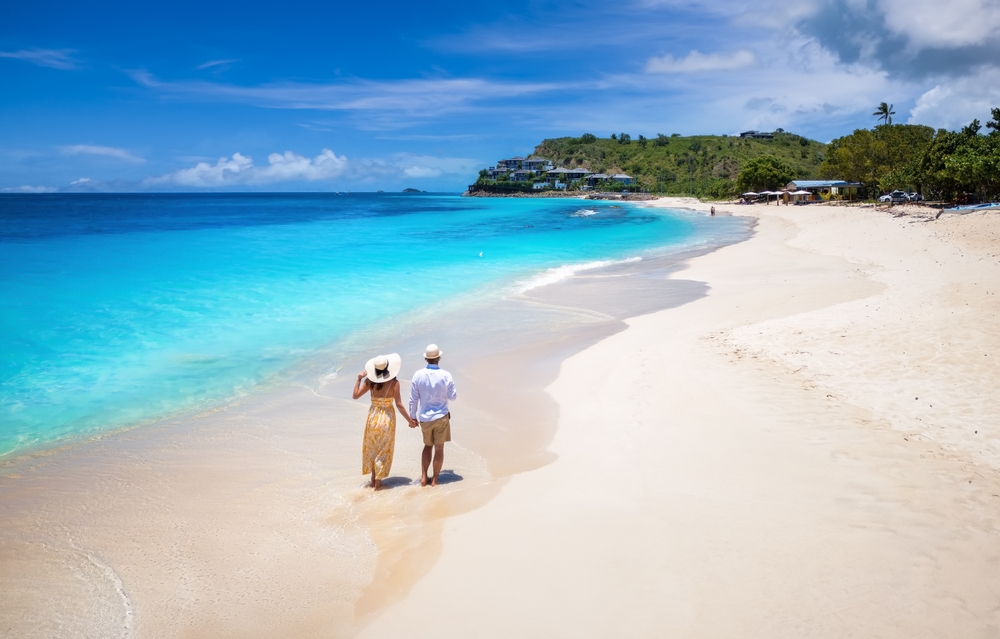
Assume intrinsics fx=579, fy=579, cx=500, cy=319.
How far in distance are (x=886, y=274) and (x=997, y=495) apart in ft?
47.5

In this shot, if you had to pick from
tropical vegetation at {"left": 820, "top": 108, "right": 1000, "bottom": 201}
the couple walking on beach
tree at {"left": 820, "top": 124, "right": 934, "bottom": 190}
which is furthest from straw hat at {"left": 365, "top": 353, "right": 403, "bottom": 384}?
tree at {"left": 820, "top": 124, "right": 934, "bottom": 190}

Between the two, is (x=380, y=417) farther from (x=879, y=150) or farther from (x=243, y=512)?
(x=879, y=150)

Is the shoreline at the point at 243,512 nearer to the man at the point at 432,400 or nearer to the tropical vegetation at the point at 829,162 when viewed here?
the man at the point at 432,400

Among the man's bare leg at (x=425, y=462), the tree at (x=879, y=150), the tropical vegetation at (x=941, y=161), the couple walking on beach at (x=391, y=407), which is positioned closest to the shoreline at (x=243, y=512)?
the man's bare leg at (x=425, y=462)

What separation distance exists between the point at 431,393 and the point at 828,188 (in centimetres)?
8575

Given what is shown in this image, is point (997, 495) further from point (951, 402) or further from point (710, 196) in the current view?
point (710, 196)

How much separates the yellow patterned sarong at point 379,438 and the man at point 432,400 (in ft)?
0.89

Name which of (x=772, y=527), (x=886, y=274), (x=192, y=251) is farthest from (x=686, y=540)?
(x=192, y=251)

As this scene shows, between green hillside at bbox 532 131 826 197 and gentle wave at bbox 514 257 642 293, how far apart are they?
9784cm

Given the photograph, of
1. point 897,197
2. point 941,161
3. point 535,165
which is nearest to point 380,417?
point 941,161

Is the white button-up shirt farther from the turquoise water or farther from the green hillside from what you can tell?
the green hillside

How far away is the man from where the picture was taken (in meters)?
6.16

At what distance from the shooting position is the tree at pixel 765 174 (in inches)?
3442

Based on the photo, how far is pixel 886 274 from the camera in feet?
58.4
